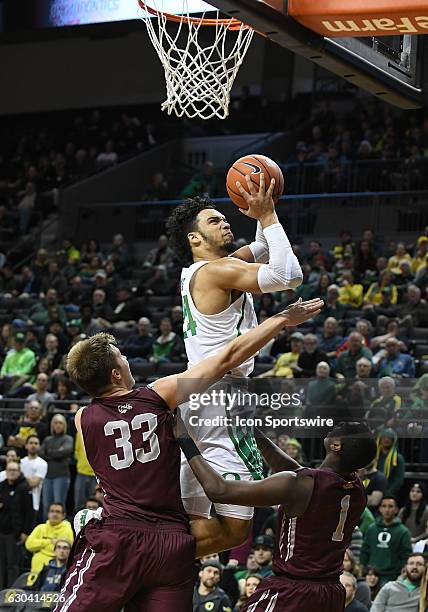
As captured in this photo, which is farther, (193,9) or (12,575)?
(12,575)

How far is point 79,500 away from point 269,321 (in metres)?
6.77

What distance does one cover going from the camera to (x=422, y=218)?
15805mm

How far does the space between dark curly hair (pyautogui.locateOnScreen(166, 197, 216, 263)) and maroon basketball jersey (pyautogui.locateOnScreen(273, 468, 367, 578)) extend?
128 cm

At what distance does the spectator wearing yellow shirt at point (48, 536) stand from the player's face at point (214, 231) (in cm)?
511

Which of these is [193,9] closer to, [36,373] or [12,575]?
[12,575]

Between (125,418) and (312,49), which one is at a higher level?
(312,49)

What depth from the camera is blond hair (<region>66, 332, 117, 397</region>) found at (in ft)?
15.5

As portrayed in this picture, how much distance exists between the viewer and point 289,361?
38.2ft

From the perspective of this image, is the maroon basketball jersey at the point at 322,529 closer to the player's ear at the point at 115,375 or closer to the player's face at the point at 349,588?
the player's ear at the point at 115,375

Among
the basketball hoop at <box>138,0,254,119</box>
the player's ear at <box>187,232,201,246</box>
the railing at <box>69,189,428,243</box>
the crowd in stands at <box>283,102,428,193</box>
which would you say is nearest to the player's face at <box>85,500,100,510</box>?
the basketball hoop at <box>138,0,254,119</box>

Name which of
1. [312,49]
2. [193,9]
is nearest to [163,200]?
[193,9]

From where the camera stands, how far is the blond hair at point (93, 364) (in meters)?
4.72

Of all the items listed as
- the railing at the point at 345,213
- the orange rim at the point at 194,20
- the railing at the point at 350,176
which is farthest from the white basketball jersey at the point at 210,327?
the railing at the point at 350,176

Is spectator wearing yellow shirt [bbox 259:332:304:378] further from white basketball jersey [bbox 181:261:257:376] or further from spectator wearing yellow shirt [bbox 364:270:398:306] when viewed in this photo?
white basketball jersey [bbox 181:261:257:376]
